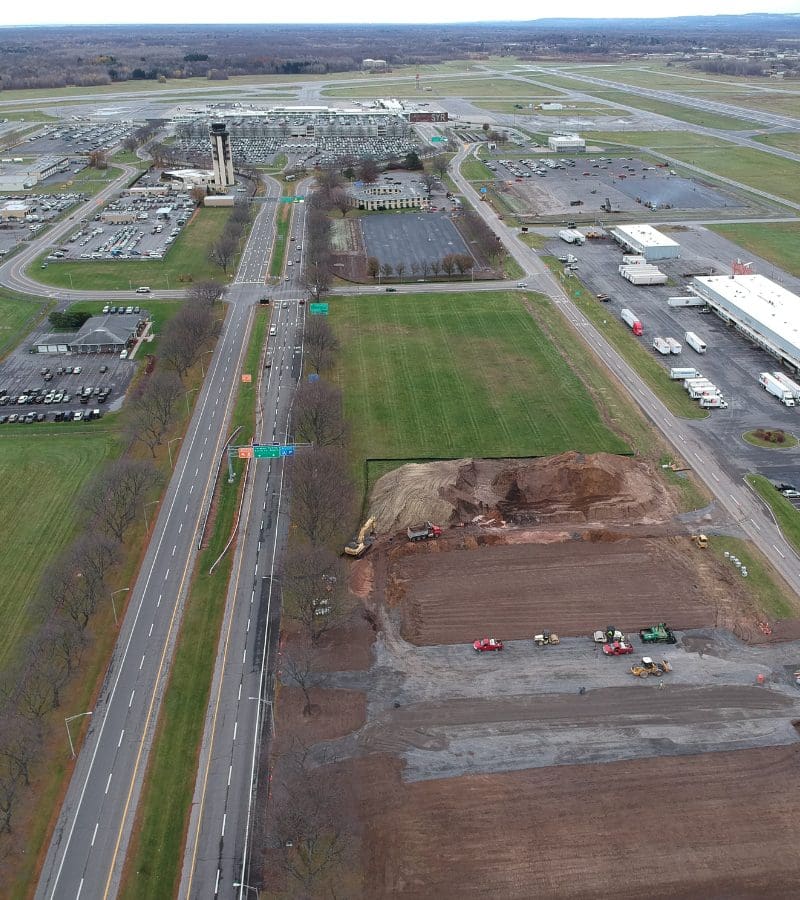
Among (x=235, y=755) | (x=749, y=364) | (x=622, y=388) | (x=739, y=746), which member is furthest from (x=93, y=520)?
(x=749, y=364)

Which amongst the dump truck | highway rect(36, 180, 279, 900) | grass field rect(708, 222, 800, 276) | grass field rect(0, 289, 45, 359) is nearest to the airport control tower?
grass field rect(0, 289, 45, 359)

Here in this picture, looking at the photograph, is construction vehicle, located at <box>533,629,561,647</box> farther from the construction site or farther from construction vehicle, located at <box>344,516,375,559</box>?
construction vehicle, located at <box>344,516,375,559</box>

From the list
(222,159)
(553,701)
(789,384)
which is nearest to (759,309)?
(789,384)

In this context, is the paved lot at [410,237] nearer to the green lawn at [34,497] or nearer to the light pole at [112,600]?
the green lawn at [34,497]

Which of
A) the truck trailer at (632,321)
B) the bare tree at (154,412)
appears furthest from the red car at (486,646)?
the truck trailer at (632,321)

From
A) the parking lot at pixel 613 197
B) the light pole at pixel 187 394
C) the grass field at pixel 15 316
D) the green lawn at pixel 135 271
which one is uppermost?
the light pole at pixel 187 394
